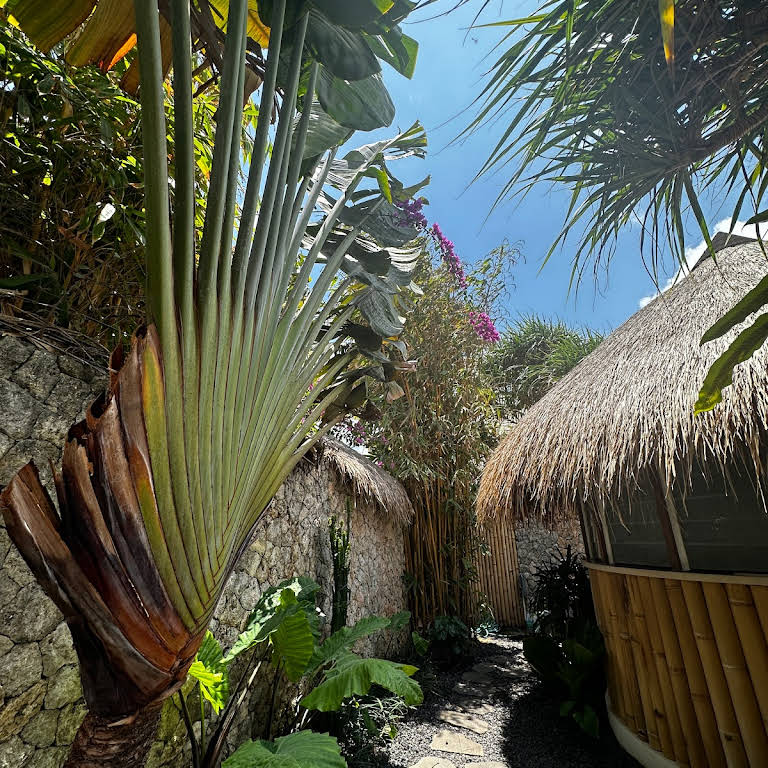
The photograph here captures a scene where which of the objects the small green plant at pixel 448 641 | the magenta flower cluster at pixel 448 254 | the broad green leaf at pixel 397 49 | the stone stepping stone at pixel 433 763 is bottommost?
the stone stepping stone at pixel 433 763

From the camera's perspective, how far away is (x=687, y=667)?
2510 mm

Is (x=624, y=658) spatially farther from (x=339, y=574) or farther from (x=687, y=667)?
(x=339, y=574)

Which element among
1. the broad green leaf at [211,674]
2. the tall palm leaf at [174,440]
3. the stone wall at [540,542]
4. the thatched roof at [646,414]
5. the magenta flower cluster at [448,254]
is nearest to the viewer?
the tall palm leaf at [174,440]

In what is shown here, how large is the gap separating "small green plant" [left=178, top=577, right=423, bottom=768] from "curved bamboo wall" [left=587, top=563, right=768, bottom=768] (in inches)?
61.0

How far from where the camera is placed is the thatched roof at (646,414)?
2303 millimetres

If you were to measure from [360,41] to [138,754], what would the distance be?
191 cm

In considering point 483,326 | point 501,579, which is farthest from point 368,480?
point 501,579

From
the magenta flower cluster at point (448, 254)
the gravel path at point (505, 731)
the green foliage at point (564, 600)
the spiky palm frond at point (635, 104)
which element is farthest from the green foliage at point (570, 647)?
the magenta flower cluster at point (448, 254)

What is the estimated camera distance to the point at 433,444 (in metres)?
5.71

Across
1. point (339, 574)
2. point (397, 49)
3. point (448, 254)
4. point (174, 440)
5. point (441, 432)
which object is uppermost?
point (448, 254)

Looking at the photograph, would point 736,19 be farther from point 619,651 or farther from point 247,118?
point 619,651

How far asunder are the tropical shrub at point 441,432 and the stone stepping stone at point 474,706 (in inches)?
58.2

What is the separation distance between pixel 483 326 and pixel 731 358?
4.90 m

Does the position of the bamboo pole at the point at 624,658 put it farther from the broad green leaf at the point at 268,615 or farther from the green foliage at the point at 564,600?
the broad green leaf at the point at 268,615
